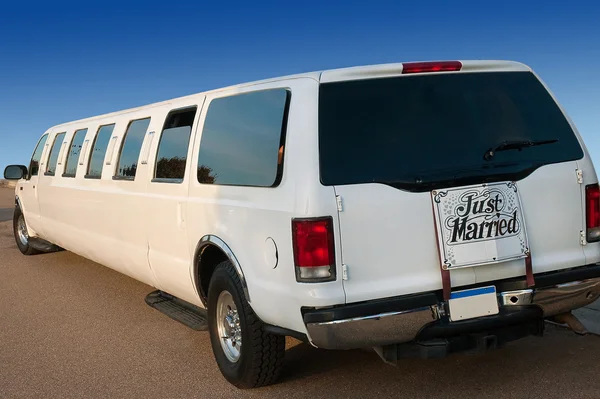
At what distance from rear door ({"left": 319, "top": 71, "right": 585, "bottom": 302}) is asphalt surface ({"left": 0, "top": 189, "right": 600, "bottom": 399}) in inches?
30.7

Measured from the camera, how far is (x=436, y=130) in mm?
4258

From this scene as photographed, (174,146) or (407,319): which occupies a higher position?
(174,146)

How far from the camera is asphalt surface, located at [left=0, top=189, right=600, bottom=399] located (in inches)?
183

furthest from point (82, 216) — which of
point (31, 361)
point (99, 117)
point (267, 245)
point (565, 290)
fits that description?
point (565, 290)

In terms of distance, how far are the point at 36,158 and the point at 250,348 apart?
23.3ft

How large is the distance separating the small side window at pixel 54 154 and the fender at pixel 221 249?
16.2 ft

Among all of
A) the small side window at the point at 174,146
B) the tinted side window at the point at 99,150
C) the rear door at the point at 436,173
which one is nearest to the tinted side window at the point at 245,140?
the small side window at the point at 174,146

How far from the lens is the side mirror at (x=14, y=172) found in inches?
412

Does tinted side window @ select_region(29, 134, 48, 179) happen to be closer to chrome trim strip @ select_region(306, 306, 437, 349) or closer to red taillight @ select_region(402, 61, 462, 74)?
red taillight @ select_region(402, 61, 462, 74)

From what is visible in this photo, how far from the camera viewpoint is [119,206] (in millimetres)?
6805

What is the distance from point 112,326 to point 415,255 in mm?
3725

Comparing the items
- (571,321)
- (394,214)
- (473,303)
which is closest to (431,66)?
Result: (394,214)

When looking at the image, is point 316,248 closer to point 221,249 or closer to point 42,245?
point 221,249

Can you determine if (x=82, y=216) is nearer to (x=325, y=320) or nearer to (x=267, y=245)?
(x=267, y=245)
